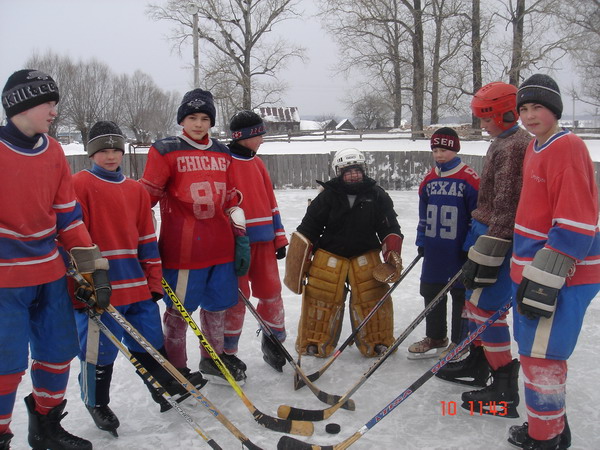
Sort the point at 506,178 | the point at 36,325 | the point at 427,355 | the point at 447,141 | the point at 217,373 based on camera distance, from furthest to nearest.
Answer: the point at 427,355
the point at 447,141
the point at 217,373
the point at 506,178
the point at 36,325

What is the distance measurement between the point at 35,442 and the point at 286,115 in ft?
153

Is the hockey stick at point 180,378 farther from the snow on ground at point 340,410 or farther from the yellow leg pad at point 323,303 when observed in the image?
the yellow leg pad at point 323,303

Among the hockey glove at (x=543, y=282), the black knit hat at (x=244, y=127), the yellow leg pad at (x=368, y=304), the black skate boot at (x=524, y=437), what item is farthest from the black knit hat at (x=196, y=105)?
the black skate boot at (x=524, y=437)

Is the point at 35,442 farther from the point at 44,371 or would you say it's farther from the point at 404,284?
the point at 404,284

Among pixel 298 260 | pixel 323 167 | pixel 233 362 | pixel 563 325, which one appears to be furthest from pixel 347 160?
pixel 323 167

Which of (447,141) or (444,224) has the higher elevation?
(447,141)

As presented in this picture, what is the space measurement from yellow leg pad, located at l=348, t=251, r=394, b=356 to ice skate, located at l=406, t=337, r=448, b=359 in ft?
0.62

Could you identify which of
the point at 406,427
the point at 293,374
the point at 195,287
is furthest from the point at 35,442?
the point at 406,427

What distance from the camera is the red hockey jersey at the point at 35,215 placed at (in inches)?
86.7

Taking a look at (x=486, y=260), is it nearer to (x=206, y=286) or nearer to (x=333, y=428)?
(x=333, y=428)

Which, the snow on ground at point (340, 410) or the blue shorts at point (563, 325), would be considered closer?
the blue shorts at point (563, 325)

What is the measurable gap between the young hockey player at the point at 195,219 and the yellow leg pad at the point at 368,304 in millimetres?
931

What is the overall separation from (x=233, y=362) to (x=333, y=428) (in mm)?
966

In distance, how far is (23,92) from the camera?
7.34 feet
